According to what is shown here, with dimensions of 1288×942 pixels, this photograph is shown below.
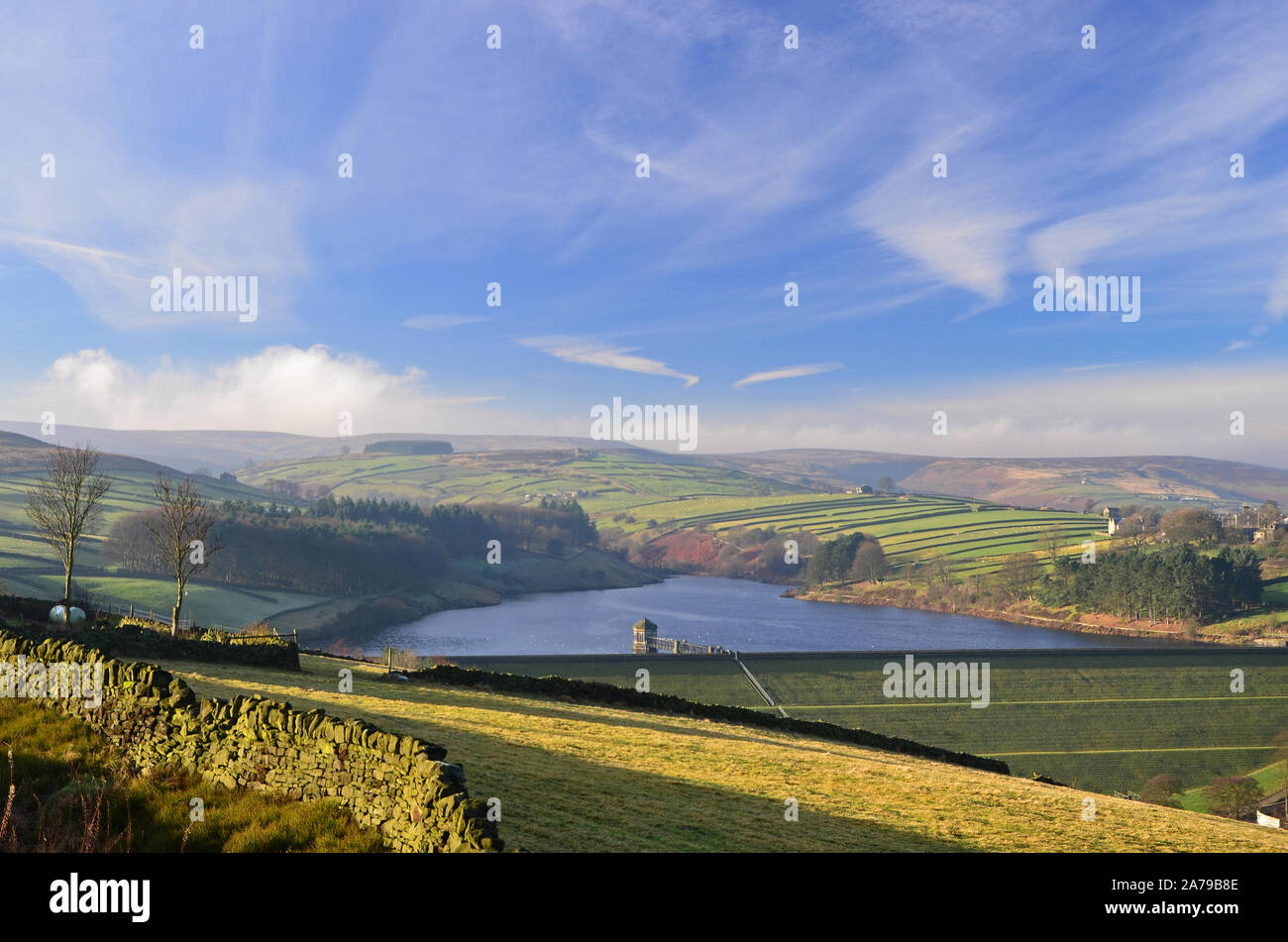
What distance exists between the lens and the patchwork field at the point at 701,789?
42.0 ft

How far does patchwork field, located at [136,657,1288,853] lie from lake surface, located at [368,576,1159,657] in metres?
66.7

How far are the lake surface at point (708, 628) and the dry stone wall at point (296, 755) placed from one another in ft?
255

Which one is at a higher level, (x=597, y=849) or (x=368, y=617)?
(x=597, y=849)

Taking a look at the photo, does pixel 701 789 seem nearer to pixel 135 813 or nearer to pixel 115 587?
pixel 135 813

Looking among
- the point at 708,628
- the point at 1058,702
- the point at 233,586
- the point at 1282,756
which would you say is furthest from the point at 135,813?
the point at 233,586

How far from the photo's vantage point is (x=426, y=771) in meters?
9.27

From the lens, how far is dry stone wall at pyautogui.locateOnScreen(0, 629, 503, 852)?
901cm

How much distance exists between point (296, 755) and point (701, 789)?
8396 mm

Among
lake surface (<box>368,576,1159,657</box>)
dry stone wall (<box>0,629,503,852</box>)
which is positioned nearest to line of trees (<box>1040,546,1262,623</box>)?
lake surface (<box>368,576,1159,657</box>)

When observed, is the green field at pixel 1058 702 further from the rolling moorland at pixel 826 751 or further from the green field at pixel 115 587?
the green field at pixel 115 587
